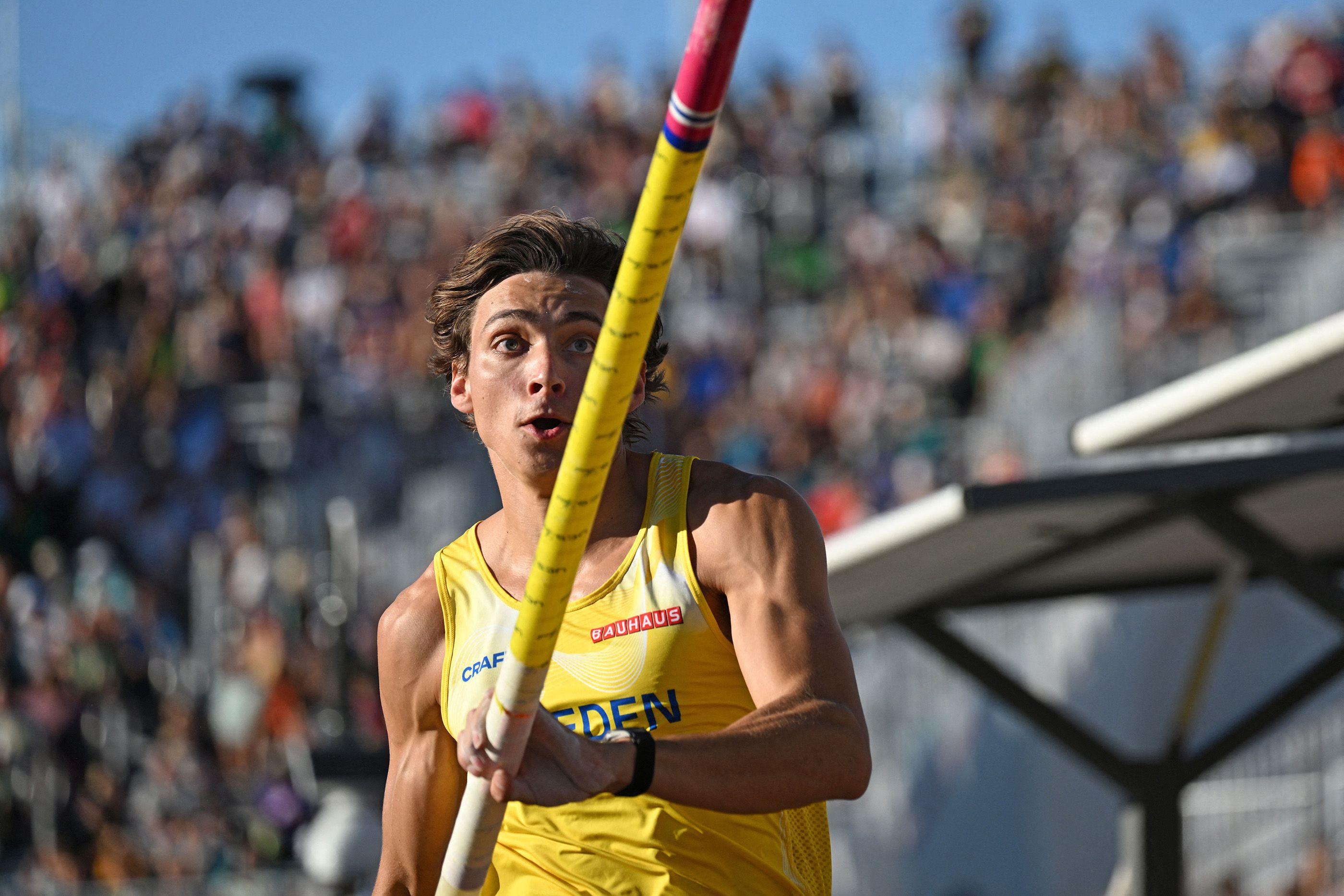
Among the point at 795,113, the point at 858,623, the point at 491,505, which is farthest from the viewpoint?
the point at 795,113

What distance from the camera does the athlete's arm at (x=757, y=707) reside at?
2334 mm

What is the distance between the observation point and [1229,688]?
36.9ft

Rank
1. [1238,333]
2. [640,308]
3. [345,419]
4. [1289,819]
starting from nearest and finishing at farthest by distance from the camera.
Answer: [640,308] → [1289,819] → [1238,333] → [345,419]

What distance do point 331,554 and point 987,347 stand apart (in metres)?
4.54

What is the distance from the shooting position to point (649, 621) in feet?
9.14

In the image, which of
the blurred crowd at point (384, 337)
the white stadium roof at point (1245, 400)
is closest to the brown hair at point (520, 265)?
the white stadium roof at point (1245, 400)

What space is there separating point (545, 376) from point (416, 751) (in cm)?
74

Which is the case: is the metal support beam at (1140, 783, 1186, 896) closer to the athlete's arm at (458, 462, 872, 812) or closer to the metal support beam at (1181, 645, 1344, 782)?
the metal support beam at (1181, 645, 1344, 782)

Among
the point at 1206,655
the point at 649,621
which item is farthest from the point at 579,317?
the point at 1206,655

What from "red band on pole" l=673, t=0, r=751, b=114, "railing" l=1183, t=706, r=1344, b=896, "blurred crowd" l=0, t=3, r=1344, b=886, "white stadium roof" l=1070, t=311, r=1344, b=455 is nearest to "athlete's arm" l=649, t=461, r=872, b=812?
"red band on pole" l=673, t=0, r=751, b=114

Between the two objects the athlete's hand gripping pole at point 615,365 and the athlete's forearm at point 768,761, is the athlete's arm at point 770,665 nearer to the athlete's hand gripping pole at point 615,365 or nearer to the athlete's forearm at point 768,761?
the athlete's forearm at point 768,761

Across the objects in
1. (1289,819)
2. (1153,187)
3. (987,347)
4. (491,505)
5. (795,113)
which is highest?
(795,113)

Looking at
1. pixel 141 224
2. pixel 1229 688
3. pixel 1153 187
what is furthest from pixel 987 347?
pixel 141 224

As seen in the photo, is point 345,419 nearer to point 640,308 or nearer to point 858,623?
point 858,623
